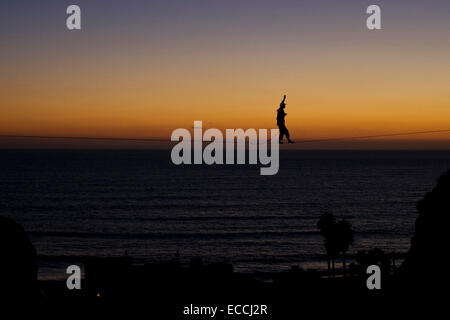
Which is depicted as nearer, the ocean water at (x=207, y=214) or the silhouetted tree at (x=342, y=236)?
the silhouetted tree at (x=342, y=236)

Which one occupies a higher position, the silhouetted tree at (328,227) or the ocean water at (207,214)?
the silhouetted tree at (328,227)

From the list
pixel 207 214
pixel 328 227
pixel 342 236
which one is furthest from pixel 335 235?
pixel 207 214

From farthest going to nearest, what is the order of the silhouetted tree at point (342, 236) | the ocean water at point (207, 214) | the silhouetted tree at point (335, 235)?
1. the ocean water at point (207, 214)
2. the silhouetted tree at point (342, 236)
3. the silhouetted tree at point (335, 235)

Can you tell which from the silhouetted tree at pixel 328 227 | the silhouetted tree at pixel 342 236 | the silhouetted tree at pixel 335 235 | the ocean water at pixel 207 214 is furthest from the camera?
the ocean water at pixel 207 214

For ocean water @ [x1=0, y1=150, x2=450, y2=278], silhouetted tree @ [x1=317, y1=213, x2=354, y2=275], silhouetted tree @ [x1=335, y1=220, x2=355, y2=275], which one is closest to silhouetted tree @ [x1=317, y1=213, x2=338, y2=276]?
silhouetted tree @ [x1=317, y1=213, x2=354, y2=275]

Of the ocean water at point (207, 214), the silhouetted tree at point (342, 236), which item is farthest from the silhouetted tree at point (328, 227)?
the ocean water at point (207, 214)

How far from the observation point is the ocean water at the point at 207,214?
206 feet

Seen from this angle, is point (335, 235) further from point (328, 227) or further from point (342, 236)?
point (328, 227)

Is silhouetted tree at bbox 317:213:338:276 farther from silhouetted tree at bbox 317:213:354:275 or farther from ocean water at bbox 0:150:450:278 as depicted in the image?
ocean water at bbox 0:150:450:278

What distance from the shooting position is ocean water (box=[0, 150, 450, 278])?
62.8m

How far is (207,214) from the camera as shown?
8869 centimetres

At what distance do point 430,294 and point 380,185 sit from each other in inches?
4836

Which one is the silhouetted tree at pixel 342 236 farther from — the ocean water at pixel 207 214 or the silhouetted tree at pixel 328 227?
the ocean water at pixel 207 214
